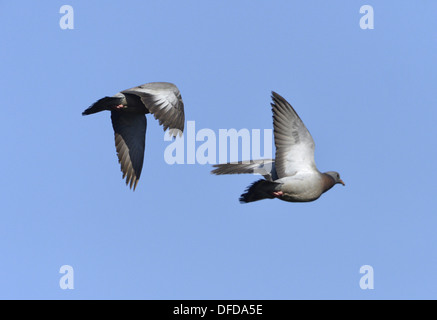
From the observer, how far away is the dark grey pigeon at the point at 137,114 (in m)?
15.9

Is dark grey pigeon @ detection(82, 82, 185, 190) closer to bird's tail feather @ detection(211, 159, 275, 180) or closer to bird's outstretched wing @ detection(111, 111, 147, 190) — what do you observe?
bird's outstretched wing @ detection(111, 111, 147, 190)

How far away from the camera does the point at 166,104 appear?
16062mm

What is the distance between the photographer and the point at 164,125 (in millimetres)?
15547

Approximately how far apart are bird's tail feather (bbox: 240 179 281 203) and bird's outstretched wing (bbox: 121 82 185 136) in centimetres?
182

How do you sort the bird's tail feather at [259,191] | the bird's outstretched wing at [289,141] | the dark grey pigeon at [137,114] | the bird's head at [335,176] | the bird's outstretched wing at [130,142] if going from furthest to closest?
the bird's outstretched wing at [130,142] < the dark grey pigeon at [137,114] < the bird's head at [335,176] < the bird's outstretched wing at [289,141] < the bird's tail feather at [259,191]

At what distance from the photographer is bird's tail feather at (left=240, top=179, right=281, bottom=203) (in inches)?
574

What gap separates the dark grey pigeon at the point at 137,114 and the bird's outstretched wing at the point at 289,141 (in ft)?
6.02

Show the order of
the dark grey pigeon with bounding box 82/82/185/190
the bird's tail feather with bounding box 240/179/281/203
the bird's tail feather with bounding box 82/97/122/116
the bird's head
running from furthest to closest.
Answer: the bird's tail feather with bounding box 82/97/122/116 → the dark grey pigeon with bounding box 82/82/185/190 → the bird's head → the bird's tail feather with bounding box 240/179/281/203

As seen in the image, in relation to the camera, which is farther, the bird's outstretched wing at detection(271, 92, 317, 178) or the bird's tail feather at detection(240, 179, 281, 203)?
the bird's outstretched wing at detection(271, 92, 317, 178)

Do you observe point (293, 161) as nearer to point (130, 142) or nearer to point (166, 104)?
point (166, 104)

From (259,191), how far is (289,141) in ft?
3.84

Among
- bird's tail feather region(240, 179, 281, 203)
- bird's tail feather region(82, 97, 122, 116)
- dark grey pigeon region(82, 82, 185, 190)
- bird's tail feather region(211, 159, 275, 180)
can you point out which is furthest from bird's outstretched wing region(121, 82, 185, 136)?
bird's tail feather region(240, 179, 281, 203)

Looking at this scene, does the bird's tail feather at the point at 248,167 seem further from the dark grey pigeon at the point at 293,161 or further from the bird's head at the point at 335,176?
the bird's head at the point at 335,176

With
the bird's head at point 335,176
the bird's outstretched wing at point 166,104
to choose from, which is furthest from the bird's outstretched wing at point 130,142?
the bird's head at point 335,176
